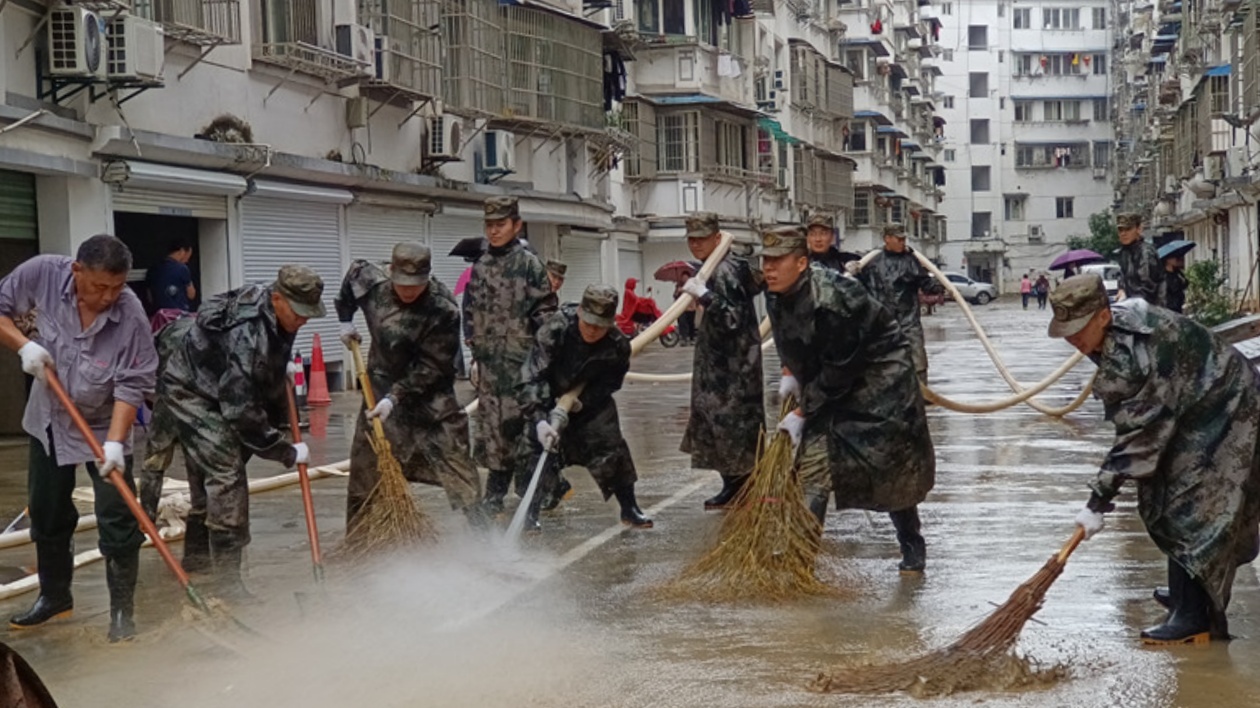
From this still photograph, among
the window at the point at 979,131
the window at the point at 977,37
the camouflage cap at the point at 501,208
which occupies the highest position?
the window at the point at 977,37

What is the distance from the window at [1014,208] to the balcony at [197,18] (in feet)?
238

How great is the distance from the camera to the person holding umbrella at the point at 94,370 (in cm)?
666

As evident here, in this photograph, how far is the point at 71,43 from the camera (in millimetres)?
14898

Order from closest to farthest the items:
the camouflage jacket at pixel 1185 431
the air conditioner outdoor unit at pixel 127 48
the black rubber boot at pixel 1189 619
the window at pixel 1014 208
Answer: the camouflage jacket at pixel 1185 431, the black rubber boot at pixel 1189 619, the air conditioner outdoor unit at pixel 127 48, the window at pixel 1014 208

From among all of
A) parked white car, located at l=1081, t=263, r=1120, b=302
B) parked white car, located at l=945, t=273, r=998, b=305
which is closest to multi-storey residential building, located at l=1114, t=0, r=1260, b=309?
parked white car, located at l=1081, t=263, r=1120, b=302

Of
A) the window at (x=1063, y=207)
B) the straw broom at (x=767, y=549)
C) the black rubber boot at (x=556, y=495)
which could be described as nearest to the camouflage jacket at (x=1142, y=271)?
the black rubber boot at (x=556, y=495)

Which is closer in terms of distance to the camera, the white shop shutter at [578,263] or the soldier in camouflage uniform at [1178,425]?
the soldier in camouflage uniform at [1178,425]

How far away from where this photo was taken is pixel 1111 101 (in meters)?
86.2

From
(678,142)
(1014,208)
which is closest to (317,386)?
(678,142)

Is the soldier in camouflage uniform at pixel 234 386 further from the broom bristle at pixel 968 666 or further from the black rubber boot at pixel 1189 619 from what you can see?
the black rubber boot at pixel 1189 619

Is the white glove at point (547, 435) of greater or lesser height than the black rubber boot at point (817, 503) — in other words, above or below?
above

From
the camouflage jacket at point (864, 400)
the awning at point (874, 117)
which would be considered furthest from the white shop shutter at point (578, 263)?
the awning at point (874, 117)

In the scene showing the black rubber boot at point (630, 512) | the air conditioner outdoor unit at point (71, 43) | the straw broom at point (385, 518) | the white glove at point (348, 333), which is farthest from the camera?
the air conditioner outdoor unit at point (71, 43)

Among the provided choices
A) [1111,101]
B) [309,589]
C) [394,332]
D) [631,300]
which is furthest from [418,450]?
[1111,101]
